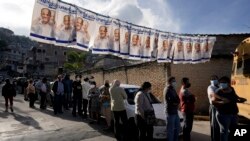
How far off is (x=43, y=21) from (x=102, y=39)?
2.78 m

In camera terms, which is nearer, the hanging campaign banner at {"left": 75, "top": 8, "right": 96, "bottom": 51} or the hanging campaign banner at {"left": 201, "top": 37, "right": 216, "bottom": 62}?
the hanging campaign banner at {"left": 75, "top": 8, "right": 96, "bottom": 51}

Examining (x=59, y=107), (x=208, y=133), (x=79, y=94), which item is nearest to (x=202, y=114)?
(x=208, y=133)

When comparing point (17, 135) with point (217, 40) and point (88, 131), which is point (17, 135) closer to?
point (88, 131)

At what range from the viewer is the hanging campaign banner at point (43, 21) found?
10133 mm

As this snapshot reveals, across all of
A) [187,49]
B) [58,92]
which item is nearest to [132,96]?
[187,49]

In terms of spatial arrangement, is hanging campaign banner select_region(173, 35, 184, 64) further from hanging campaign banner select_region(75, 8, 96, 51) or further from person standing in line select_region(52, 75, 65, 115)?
person standing in line select_region(52, 75, 65, 115)

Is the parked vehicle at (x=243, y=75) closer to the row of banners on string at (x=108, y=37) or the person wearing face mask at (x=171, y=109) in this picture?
the person wearing face mask at (x=171, y=109)

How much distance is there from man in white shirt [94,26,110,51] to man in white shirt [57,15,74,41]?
4.18ft

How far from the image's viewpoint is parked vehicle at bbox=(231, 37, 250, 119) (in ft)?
33.8

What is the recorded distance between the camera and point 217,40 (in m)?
18.1

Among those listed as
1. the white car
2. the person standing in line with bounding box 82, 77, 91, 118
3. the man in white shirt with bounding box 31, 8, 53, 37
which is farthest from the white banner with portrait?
the person standing in line with bounding box 82, 77, 91, 118

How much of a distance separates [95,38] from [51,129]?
3808 mm

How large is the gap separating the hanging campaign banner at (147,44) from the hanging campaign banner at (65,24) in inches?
160

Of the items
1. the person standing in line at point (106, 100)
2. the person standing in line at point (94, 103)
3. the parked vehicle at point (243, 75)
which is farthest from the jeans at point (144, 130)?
the person standing in line at point (94, 103)
